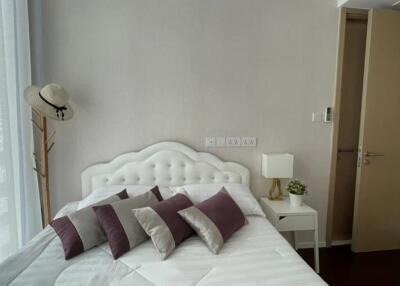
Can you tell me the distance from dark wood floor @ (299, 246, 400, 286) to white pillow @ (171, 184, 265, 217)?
89 cm

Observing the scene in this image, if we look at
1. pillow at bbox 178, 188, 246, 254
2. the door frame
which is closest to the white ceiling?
the door frame

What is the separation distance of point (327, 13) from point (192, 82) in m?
1.48

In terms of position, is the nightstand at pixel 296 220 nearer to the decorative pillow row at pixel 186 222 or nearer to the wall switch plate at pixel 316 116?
the decorative pillow row at pixel 186 222

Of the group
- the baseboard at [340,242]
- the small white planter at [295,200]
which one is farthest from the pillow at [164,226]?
the baseboard at [340,242]

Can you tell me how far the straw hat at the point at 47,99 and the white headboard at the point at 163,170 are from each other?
600 millimetres

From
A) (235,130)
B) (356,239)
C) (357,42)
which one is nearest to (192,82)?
(235,130)

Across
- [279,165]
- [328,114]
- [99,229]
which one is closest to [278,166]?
[279,165]

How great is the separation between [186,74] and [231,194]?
1.18 metres

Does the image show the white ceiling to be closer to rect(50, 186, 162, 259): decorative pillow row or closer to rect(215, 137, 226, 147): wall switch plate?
rect(215, 137, 226, 147): wall switch plate

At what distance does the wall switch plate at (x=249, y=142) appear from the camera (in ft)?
8.14

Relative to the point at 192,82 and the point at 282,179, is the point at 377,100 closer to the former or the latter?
the point at 282,179

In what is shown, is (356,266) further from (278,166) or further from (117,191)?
(117,191)

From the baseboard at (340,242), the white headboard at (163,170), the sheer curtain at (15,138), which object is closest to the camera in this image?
the sheer curtain at (15,138)

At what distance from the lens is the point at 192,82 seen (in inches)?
93.6
